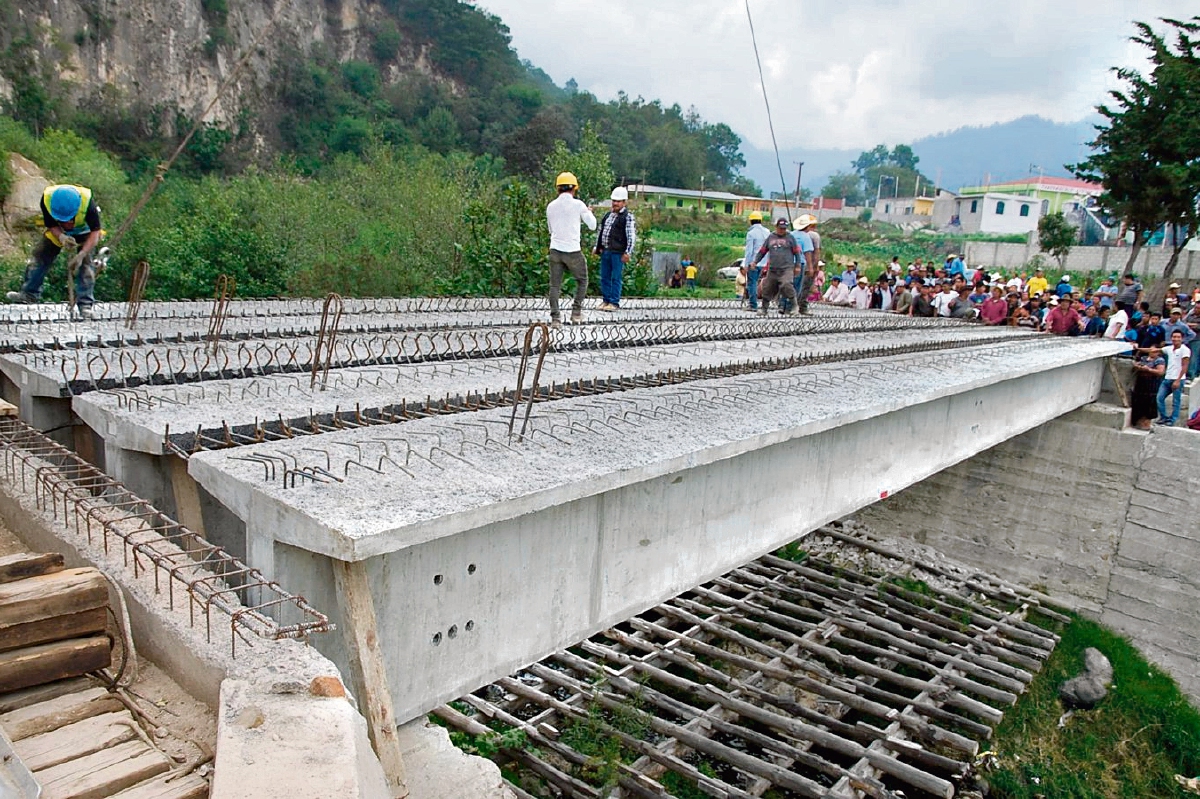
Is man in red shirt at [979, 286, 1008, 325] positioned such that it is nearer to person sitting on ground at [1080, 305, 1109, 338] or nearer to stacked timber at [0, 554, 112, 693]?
person sitting on ground at [1080, 305, 1109, 338]

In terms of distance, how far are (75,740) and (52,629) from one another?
1.57 ft

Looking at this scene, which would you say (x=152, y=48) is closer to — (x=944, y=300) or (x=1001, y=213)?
(x=944, y=300)

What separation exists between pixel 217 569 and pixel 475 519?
3.42 feet

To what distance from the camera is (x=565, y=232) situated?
31.1ft

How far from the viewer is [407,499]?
3223mm

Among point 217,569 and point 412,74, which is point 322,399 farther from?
point 412,74

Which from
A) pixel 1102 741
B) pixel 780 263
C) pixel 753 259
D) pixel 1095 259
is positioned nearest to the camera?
pixel 1102 741

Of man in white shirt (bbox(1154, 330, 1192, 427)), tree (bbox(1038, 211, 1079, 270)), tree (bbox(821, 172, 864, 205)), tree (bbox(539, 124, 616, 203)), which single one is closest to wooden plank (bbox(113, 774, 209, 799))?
man in white shirt (bbox(1154, 330, 1192, 427))

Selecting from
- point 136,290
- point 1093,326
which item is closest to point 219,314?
point 136,290

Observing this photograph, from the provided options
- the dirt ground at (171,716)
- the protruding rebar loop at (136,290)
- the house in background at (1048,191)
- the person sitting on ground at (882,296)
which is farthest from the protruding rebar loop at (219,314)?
the house in background at (1048,191)

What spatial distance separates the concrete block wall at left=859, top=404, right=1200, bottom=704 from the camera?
12.9m

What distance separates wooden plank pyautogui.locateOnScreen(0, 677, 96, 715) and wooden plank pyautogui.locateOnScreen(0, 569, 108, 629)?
8.6 inches

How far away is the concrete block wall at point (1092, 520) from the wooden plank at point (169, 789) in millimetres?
14172

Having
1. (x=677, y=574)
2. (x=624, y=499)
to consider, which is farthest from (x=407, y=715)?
(x=677, y=574)
